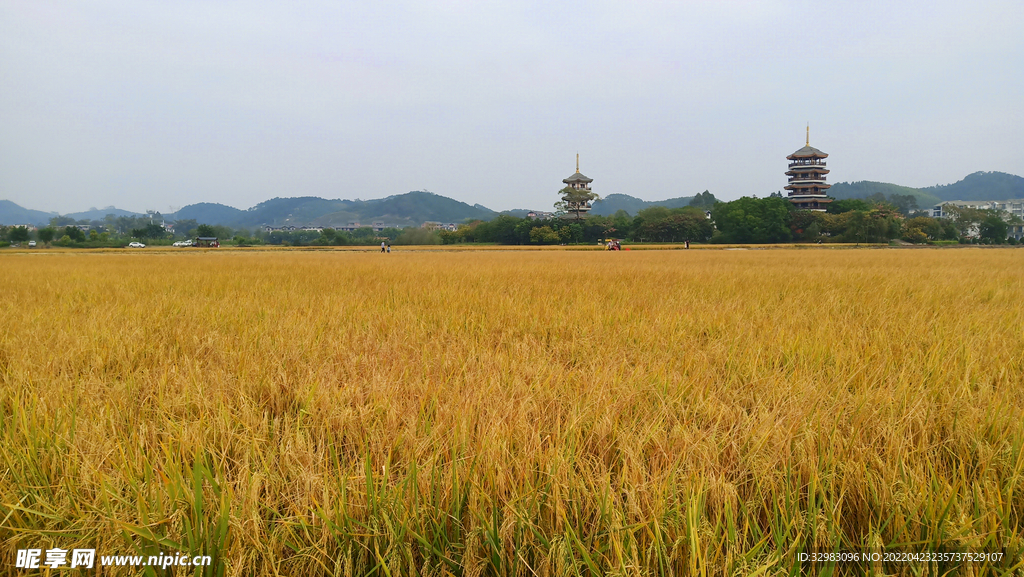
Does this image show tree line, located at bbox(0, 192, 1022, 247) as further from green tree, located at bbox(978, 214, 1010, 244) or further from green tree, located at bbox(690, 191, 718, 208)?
green tree, located at bbox(690, 191, 718, 208)

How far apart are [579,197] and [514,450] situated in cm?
7676

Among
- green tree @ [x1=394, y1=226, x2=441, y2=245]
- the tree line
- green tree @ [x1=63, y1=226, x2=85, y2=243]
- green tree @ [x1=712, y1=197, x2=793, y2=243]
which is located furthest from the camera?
green tree @ [x1=394, y1=226, x2=441, y2=245]

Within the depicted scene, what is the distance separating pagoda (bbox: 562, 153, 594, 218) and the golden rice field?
7413 cm

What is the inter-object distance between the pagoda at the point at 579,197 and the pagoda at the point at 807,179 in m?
33.0

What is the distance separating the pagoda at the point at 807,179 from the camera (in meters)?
72.0

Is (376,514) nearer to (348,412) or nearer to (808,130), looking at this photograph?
(348,412)

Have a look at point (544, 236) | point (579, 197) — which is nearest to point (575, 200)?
Result: point (579, 197)

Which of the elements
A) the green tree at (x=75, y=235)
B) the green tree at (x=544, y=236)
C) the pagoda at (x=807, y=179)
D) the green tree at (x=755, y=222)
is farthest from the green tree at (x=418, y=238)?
the pagoda at (x=807, y=179)

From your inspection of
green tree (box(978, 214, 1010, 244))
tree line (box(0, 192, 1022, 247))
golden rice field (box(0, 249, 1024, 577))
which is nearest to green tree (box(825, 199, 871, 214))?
tree line (box(0, 192, 1022, 247))

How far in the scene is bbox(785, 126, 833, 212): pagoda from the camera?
236 feet

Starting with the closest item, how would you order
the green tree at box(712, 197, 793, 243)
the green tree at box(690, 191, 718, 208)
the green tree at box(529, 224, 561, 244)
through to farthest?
the green tree at box(712, 197, 793, 243) → the green tree at box(529, 224, 561, 244) → the green tree at box(690, 191, 718, 208)

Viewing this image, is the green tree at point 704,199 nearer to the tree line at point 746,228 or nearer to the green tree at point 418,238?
the tree line at point 746,228

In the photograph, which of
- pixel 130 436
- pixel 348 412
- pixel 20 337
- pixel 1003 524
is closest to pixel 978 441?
pixel 1003 524

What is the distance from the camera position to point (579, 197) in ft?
248
